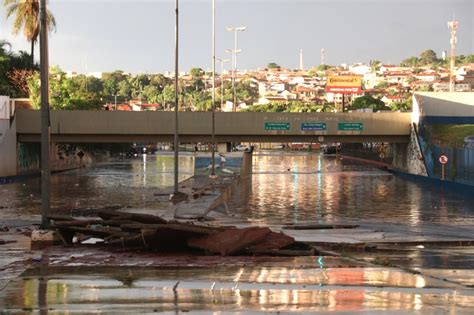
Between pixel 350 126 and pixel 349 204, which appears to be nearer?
pixel 349 204

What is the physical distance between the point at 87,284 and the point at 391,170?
2866 inches

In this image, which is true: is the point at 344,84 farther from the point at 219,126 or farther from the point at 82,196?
the point at 82,196

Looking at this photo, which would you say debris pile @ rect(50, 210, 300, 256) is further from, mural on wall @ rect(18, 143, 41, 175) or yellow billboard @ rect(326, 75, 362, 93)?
yellow billboard @ rect(326, 75, 362, 93)

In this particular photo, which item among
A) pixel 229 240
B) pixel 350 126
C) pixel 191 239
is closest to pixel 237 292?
pixel 229 240

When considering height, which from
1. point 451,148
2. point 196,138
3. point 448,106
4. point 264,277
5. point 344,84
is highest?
point 344,84

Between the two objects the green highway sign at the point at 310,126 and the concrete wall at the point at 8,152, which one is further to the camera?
the green highway sign at the point at 310,126

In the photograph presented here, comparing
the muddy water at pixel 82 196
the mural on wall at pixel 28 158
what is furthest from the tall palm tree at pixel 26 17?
the muddy water at pixel 82 196

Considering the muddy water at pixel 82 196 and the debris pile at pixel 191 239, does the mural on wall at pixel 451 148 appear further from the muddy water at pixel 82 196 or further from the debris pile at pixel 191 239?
the debris pile at pixel 191 239

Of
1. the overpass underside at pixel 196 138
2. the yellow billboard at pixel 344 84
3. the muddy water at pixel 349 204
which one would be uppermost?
the yellow billboard at pixel 344 84

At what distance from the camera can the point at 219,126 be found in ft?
217

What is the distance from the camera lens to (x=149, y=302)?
9.71 metres

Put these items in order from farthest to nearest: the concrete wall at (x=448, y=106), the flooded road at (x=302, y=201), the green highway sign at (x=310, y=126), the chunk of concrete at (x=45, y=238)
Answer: the concrete wall at (x=448, y=106), the green highway sign at (x=310, y=126), the flooded road at (x=302, y=201), the chunk of concrete at (x=45, y=238)

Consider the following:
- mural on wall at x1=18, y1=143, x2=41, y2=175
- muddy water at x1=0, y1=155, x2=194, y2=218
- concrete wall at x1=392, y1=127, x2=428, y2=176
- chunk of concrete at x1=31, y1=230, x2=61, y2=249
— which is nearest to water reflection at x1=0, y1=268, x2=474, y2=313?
chunk of concrete at x1=31, y1=230, x2=61, y2=249

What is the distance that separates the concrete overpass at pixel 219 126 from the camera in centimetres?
6359
